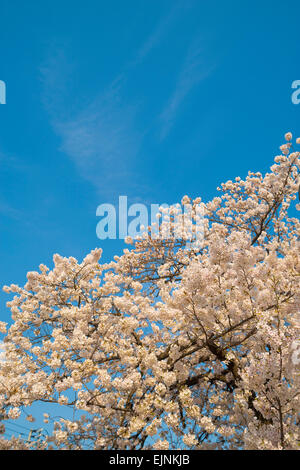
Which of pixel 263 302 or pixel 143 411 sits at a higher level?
pixel 263 302

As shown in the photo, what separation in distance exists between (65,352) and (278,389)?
12.4ft

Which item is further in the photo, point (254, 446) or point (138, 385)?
→ point (138, 385)

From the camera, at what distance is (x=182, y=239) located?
488 inches

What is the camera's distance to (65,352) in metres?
6.16

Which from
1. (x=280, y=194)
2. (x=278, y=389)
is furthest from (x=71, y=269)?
(x=280, y=194)

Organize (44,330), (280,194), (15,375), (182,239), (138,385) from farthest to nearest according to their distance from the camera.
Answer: (182,239)
(280,194)
(44,330)
(15,375)
(138,385)

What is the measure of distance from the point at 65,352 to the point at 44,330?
6.15 feet

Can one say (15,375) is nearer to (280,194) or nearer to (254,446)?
(254,446)

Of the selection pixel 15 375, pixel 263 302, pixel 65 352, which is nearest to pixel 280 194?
pixel 263 302

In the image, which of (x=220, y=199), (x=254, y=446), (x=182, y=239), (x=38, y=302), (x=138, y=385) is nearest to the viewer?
(x=254, y=446)
